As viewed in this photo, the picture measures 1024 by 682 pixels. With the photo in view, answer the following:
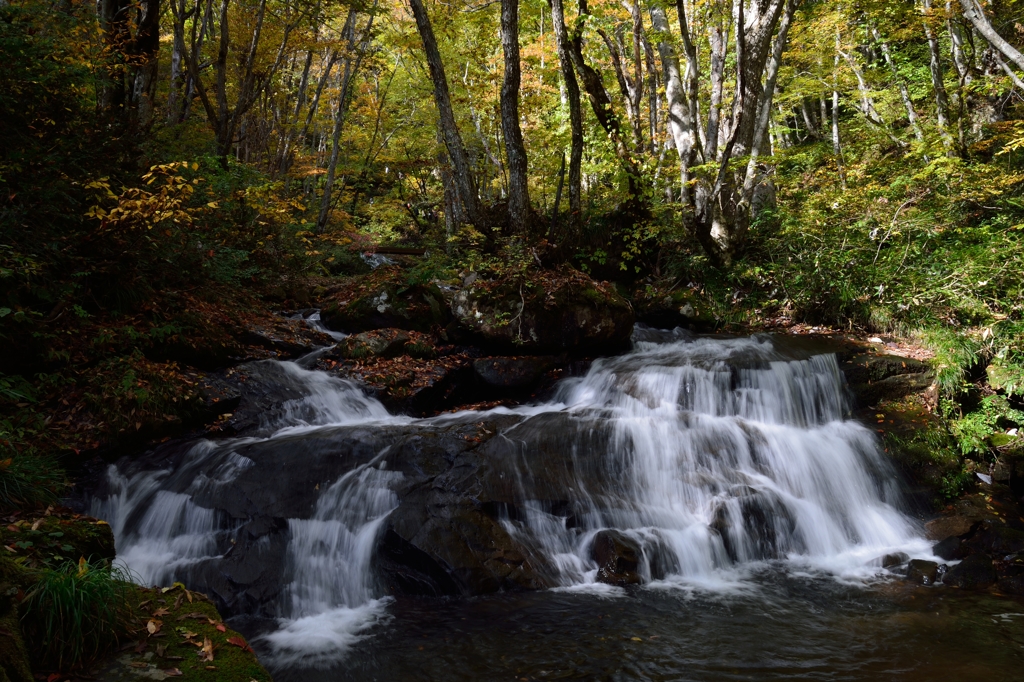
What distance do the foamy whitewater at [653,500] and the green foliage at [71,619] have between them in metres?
1.93

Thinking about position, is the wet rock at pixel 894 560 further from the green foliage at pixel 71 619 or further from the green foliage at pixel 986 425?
the green foliage at pixel 71 619

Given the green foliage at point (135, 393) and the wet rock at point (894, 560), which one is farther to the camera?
the green foliage at point (135, 393)

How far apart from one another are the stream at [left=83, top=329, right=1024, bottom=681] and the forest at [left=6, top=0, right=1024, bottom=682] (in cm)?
10

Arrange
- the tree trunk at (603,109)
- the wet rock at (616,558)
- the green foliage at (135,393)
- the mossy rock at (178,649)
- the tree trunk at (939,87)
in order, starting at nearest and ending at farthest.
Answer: the mossy rock at (178,649) → the wet rock at (616,558) → the green foliage at (135,393) → the tree trunk at (939,87) → the tree trunk at (603,109)

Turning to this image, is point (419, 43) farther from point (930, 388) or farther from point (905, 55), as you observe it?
point (905, 55)

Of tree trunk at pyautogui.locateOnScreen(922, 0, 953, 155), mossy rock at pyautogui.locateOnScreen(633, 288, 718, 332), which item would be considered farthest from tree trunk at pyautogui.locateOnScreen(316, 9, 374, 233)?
tree trunk at pyautogui.locateOnScreen(922, 0, 953, 155)

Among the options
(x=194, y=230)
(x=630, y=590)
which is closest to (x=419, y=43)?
(x=194, y=230)

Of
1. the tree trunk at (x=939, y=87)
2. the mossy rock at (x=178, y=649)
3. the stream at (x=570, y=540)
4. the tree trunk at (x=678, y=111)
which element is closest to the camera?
the mossy rock at (x=178, y=649)

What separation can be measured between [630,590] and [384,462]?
3.07 m

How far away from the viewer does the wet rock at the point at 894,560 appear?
230 inches

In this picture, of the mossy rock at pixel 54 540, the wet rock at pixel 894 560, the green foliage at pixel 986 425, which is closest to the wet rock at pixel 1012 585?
the wet rock at pixel 894 560

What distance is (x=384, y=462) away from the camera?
6652 millimetres

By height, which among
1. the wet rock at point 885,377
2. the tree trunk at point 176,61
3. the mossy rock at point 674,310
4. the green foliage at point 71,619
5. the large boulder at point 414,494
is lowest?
the large boulder at point 414,494

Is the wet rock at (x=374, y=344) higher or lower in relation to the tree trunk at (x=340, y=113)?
lower
